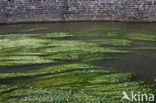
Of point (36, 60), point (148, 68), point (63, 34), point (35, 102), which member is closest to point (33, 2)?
point (63, 34)

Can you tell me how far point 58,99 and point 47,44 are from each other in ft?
13.8

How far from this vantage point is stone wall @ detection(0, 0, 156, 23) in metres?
13.8

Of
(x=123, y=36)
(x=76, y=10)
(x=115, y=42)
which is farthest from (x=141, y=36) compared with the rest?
(x=76, y=10)

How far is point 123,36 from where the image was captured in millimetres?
10531

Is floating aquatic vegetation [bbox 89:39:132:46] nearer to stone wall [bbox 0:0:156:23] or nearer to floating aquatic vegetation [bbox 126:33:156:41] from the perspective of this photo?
floating aquatic vegetation [bbox 126:33:156:41]

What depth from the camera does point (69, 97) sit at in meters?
5.27

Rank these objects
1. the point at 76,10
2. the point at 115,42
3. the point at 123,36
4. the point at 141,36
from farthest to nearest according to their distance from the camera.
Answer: the point at 76,10 → the point at 123,36 → the point at 141,36 → the point at 115,42

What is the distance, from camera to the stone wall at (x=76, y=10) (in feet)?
45.2

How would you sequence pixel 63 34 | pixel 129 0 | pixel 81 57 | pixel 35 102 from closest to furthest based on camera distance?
pixel 35 102, pixel 81 57, pixel 63 34, pixel 129 0

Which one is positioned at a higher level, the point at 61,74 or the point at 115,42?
the point at 115,42

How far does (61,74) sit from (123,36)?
4.71m

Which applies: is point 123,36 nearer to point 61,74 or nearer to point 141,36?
point 141,36

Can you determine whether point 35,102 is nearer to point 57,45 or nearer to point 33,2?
point 57,45

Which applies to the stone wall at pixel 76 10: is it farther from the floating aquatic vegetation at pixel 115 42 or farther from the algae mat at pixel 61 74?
the floating aquatic vegetation at pixel 115 42
